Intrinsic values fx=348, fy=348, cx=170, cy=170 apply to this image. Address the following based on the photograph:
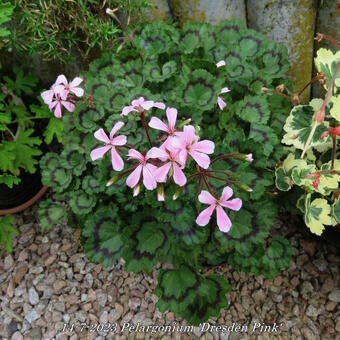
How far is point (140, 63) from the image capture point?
1591 millimetres

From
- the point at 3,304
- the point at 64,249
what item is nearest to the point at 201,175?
the point at 64,249

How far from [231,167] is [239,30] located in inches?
29.8

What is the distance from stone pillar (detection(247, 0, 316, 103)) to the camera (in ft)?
5.90

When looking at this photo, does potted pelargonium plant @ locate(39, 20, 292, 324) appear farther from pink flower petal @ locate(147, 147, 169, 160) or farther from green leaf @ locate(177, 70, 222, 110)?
pink flower petal @ locate(147, 147, 169, 160)

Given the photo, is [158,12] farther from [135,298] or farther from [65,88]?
[135,298]

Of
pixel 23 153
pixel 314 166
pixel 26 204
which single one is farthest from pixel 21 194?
pixel 314 166

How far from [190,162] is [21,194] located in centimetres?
139

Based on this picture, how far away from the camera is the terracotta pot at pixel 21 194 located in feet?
6.97

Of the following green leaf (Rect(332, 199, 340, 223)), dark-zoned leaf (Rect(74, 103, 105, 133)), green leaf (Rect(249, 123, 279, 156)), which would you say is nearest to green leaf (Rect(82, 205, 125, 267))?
dark-zoned leaf (Rect(74, 103, 105, 133))

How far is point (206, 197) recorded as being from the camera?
1.04 metres

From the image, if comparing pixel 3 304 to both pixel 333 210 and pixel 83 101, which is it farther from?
pixel 333 210

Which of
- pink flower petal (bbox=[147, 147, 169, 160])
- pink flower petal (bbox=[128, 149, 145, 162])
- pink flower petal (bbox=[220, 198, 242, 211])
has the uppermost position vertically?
pink flower petal (bbox=[147, 147, 169, 160])

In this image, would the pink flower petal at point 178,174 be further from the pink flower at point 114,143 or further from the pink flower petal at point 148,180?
the pink flower at point 114,143

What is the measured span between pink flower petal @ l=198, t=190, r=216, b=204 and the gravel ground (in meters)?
0.96
